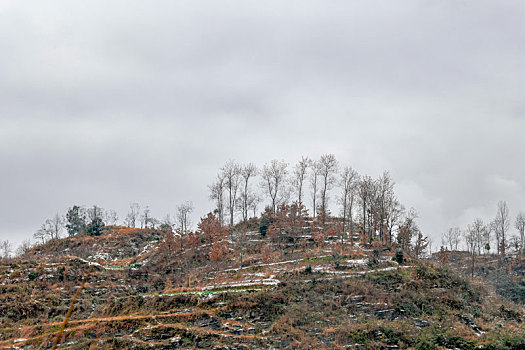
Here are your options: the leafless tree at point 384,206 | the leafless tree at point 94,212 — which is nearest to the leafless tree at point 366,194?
the leafless tree at point 384,206

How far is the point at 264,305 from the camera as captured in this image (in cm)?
2941

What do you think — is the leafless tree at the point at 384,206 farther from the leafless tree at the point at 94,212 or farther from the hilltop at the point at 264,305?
the leafless tree at the point at 94,212

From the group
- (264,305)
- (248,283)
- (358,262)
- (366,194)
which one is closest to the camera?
(264,305)

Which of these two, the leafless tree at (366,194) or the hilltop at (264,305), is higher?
the leafless tree at (366,194)

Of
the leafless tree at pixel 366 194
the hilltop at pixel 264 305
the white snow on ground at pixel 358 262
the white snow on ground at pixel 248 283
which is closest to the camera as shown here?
the hilltop at pixel 264 305

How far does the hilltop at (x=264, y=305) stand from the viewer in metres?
24.9

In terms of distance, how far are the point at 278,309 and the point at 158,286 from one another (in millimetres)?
16611

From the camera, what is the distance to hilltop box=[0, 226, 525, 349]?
24.9 meters

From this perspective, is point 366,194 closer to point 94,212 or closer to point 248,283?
point 248,283

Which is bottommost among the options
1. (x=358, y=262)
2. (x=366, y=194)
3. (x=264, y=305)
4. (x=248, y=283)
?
(x=264, y=305)

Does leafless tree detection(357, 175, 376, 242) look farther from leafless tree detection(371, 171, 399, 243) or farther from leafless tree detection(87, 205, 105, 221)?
leafless tree detection(87, 205, 105, 221)

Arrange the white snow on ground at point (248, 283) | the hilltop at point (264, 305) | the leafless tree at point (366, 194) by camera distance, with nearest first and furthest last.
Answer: the hilltop at point (264, 305), the white snow on ground at point (248, 283), the leafless tree at point (366, 194)

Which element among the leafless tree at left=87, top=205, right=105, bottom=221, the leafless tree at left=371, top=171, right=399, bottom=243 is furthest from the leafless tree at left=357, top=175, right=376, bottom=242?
the leafless tree at left=87, top=205, right=105, bottom=221

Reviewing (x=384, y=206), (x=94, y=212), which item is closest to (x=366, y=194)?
(x=384, y=206)
